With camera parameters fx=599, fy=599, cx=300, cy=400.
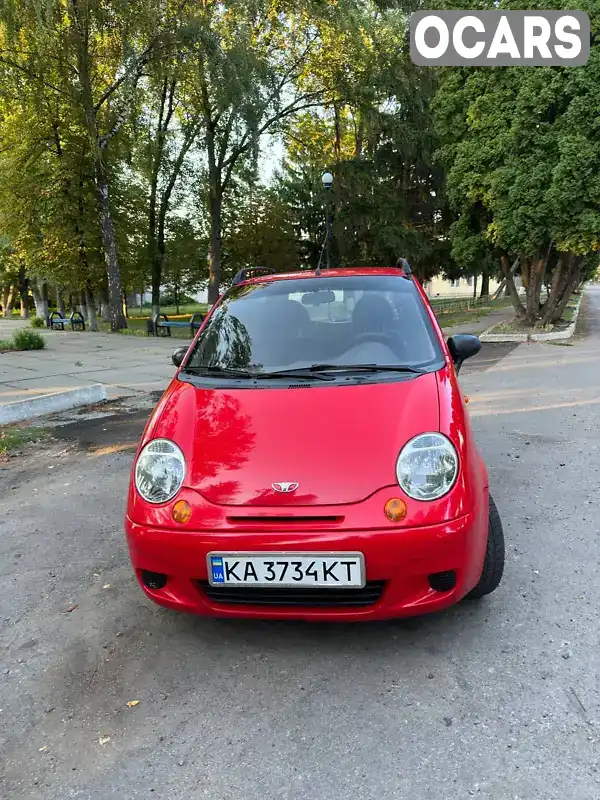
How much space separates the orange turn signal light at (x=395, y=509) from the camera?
2.35 m

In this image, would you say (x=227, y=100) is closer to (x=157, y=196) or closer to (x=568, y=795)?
(x=157, y=196)

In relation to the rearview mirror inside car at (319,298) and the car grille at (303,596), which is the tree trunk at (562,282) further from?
the car grille at (303,596)

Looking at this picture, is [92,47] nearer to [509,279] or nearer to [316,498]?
[509,279]

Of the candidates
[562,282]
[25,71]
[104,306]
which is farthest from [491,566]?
[104,306]

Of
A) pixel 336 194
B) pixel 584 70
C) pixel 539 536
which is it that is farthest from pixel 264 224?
pixel 539 536

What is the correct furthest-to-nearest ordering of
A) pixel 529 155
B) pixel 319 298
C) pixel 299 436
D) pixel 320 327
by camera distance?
pixel 529 155 → pixel 319 298 → pixel 320 327 → pixel 299 436

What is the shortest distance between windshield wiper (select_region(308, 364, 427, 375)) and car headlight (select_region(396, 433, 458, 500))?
0.55 meters

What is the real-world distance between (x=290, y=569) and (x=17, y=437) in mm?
5190

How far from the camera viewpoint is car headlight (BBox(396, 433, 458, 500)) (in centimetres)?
244

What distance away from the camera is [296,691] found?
238cm

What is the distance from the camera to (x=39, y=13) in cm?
1557

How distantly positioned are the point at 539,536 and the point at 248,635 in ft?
6.51

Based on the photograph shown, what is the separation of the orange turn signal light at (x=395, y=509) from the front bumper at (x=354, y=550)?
5 centimetres

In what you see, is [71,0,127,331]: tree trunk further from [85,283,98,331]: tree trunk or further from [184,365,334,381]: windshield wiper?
[184,365,334,381]: windshield wiper
